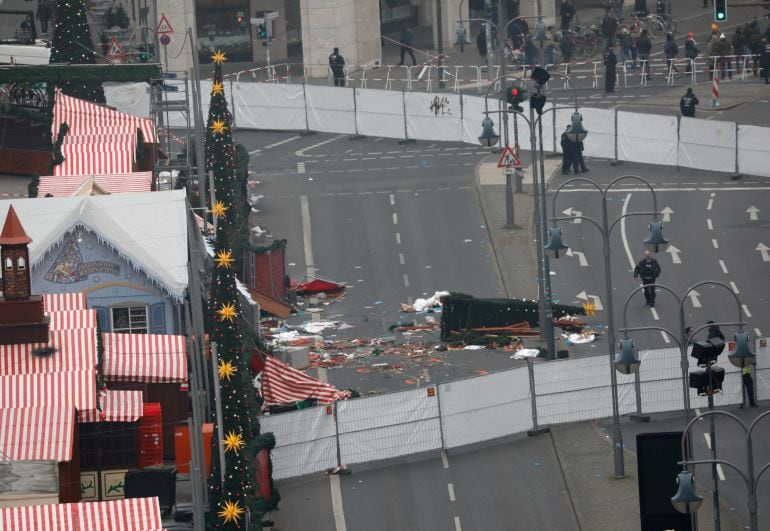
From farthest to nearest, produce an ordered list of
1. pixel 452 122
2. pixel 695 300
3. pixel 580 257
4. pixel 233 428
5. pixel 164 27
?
pixel 164 27 < pixel 452 122 < pixel 580 257 < pixel 695 300 < pixel 233 428

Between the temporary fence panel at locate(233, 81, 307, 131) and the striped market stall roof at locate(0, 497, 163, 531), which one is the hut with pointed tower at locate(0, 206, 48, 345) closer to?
the striped market stall roof at locate(0, 497, 163, 531)

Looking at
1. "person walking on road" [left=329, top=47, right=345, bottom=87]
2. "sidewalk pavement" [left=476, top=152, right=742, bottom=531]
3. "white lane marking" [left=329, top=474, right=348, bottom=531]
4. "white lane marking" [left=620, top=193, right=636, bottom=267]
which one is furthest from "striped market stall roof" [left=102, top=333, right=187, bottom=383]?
"person walking on road" [left=329, top=47, right=345, bottom=87]

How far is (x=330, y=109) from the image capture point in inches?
3059

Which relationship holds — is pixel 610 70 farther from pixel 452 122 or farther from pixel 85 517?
pixel 85 517

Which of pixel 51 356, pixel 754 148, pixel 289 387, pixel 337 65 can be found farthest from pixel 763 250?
pixel 337 65

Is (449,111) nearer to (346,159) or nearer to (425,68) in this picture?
(346,159)

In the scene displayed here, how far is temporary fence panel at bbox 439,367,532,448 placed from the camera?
4547 centimetres

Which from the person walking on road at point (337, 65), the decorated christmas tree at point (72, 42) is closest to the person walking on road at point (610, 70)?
the person walking on road at point (337, 65)

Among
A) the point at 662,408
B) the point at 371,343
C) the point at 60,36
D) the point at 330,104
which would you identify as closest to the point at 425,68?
the point at 330,104

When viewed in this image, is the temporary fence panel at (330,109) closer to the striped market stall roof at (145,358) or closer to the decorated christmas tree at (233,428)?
the striped market stall roof at (145,358)

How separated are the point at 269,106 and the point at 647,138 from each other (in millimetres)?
16717

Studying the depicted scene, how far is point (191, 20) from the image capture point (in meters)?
87.2

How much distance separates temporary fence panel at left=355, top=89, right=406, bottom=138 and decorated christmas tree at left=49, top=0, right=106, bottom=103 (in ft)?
38.3

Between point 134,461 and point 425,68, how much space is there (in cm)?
4516
